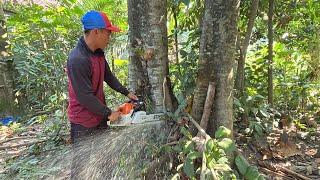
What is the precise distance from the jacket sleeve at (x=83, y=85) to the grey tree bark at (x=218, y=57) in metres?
0.82

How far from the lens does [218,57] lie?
2990 millimetres

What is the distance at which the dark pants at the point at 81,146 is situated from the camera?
3311mm

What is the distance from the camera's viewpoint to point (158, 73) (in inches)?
138

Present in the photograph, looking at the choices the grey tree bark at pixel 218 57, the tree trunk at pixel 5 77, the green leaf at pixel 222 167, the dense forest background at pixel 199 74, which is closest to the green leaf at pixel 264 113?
the dense forest background at pixel 199 74

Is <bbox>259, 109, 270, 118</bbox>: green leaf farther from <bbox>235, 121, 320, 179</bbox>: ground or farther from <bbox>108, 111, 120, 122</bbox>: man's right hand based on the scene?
<bbox>108, 111, 120, 122</bbox>: man's right hand

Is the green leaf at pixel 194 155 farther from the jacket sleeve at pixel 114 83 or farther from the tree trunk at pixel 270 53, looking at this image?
the tree trunk at pixel 270 53

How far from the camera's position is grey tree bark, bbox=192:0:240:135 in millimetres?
2924

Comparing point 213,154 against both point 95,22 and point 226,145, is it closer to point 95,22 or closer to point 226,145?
point 226,145

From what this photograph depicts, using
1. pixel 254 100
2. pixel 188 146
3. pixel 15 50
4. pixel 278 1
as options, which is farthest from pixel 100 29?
pixel 15 50

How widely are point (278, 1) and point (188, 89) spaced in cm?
212

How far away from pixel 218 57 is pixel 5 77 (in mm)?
4965

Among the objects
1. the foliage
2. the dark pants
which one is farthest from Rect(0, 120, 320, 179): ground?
the foliage

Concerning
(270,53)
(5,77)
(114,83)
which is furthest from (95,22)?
(5,77)

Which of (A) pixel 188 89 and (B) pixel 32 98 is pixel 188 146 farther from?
(B) pixel 32 98
